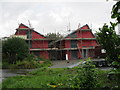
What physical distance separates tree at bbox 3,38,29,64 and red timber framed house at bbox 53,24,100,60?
430 inches

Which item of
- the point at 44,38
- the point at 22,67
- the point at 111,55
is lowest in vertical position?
the point at 22,67

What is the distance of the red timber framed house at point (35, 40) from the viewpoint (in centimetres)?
3260

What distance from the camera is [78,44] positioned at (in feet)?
111

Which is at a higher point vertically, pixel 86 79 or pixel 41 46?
pixel 41 46

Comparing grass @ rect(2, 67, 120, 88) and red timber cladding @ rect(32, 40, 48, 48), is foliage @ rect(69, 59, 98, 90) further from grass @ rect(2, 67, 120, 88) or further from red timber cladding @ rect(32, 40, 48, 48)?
red timber cladding @ rect(32, 40, 48, 48)

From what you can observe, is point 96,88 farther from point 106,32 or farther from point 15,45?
point 15,45

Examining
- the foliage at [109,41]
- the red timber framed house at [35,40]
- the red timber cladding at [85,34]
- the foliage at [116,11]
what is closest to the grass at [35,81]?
the foliage at [109,41]

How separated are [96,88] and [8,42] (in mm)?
19946

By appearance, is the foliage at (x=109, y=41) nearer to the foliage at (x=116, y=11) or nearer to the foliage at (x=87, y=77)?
the foliage at (x=87, y=77)

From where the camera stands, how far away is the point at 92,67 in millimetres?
5469

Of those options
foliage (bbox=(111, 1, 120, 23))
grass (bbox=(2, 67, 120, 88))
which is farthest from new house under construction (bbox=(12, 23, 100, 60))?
foliage (bbox=(111, 1, 120, 23))

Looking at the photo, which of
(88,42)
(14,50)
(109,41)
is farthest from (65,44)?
(109,41)

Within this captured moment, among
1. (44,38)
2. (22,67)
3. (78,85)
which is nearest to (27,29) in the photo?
(44,38)

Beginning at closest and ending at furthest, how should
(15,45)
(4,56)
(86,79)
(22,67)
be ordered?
1. (86,79)
2. (22,67)
3. (15,45)
4. (4,56)
